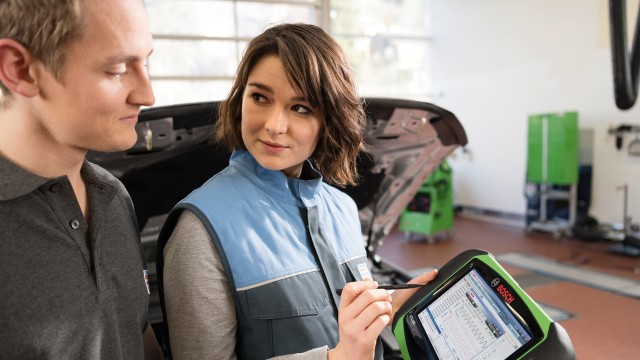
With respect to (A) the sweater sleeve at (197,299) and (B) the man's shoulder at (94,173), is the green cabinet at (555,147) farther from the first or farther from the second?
(B) the man's shoulder at (94,173)

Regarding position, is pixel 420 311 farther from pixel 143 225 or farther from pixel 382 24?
pixel 382 24

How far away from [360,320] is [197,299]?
341 millimetres

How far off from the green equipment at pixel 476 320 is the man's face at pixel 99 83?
0.81 meters

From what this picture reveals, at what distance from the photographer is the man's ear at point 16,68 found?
0.64 meters

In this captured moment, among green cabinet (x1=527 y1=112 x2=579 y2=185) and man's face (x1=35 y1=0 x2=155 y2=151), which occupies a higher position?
man's face (x1=35 y1=0 x2=155 y2=151)

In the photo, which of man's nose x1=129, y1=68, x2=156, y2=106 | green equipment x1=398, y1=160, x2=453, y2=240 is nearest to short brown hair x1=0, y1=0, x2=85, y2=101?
man's nose x1=129, y1=68, x2=156, y2=106

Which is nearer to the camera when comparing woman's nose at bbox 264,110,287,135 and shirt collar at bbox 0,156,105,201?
shirt collar at bbox 0,156,105,201

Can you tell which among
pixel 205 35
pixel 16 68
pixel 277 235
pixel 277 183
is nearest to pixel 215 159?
pixel 277 183

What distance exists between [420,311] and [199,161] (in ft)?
3.17

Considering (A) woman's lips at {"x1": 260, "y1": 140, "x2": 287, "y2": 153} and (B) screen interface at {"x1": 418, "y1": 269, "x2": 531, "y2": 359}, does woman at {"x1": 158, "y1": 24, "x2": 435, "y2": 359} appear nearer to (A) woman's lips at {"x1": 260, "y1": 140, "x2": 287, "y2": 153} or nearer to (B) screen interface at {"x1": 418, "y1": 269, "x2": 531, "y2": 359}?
(A) woman's lips at {"x1": 260, "y1": 140, "x2": 287, "y2": 153}

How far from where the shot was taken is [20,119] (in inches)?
27.1

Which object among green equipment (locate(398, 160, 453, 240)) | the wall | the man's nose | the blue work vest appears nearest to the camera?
the man's nose

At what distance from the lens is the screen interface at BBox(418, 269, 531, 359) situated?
897 millimetres

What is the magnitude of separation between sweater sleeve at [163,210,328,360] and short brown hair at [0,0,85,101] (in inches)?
17.3
